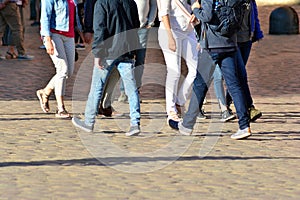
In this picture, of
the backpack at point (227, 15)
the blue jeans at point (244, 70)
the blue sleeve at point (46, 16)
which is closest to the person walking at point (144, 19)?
the blue sleeve at point (46, 16)

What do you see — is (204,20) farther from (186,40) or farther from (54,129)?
(54,129)

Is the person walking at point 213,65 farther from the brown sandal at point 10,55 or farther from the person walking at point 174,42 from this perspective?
the brown sandal at point 10,55

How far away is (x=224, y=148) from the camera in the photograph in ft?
30.4

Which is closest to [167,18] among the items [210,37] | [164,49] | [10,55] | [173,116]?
[164,49]

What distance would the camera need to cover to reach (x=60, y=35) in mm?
10898

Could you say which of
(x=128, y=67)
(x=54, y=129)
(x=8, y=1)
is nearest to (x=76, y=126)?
(x=54, y=129)

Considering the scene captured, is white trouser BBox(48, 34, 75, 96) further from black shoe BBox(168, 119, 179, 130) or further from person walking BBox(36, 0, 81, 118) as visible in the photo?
black shoe BBox(168, 119, 179, 130)

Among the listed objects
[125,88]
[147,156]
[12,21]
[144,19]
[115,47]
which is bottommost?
[12,21]

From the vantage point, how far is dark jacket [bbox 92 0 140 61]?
9.70 m

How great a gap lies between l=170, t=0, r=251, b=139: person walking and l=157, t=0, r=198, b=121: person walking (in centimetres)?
50

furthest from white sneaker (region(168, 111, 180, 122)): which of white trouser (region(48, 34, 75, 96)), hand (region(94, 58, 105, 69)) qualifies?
white trouser (region(48, 34, 75, 96))

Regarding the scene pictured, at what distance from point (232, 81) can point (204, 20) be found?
69 cm

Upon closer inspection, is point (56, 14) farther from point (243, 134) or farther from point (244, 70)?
point (243, 134)

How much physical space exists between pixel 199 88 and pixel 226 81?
27 cm
